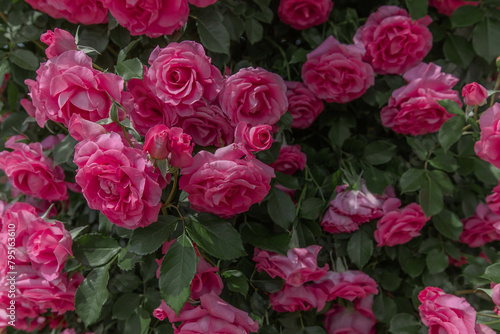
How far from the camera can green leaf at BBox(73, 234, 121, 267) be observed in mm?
755

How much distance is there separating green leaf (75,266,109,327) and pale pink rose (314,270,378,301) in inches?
17.3

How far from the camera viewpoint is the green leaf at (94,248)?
75 cm

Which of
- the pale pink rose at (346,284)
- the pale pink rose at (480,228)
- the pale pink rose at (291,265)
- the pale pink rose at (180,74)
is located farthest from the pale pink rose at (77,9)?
the pale pink rose at (480,228)

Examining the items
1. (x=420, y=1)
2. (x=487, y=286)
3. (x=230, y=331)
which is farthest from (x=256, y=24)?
(x=487, y=286)

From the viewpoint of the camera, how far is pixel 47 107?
64cm

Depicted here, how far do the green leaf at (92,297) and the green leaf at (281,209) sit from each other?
330 millimetres

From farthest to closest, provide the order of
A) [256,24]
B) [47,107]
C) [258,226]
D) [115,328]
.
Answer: [115,328] < [256,24] < [258,226] < [47,107]

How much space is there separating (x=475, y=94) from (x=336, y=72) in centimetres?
28

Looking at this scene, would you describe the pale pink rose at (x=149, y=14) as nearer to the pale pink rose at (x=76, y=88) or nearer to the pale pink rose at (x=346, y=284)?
Answer: the pale pink rose at (x=76, y=88)

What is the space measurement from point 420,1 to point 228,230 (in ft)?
2.18

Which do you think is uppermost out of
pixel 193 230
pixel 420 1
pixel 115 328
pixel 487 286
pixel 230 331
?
pixel 420 1

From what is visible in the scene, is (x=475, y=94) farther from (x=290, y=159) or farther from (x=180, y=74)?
(x=180, y=74)

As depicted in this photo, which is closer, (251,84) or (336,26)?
(251,84)

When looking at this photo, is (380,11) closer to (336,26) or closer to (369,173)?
(336,26)
